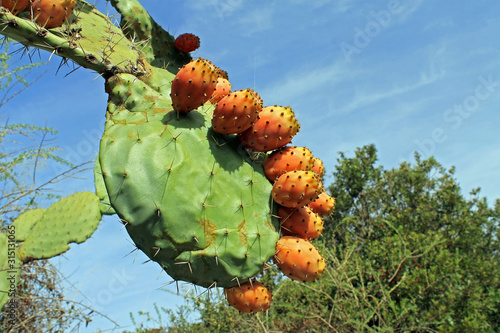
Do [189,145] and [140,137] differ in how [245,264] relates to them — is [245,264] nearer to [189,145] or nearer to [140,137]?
[189,145]

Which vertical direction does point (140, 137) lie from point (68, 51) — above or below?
below

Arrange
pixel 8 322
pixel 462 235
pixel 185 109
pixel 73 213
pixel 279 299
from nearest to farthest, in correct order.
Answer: pixel 185 109 < pixel 73 213 < pixel 8 322 < pixel 279 299 < pixel 462 235

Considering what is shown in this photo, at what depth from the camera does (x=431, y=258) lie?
231 inches

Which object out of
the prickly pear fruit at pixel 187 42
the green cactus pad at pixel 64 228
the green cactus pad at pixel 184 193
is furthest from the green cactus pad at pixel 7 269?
the prickly pear fruit at pixel 187 42

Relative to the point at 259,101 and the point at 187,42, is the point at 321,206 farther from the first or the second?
the point at 187,42

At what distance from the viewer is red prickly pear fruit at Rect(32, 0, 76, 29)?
146 centimetres

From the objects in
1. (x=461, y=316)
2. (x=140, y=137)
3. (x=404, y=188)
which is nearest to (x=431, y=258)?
(x=461, y=316)

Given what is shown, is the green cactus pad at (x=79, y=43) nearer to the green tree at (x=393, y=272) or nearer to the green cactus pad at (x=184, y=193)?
the green cactus pad at (x=184, y=193)

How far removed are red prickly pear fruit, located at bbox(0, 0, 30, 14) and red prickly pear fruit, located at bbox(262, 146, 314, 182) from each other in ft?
3.47

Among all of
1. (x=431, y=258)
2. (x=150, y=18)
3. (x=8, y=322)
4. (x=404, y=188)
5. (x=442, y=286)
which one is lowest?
(x=442, y=286)

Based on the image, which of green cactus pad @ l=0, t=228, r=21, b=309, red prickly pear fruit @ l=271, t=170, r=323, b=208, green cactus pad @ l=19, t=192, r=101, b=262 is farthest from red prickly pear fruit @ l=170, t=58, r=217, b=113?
green cactus pad @ l=0, t=228, r=21, b=309

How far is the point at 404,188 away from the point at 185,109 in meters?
9.71

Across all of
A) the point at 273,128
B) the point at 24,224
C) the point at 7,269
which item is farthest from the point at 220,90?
the point at 24,224

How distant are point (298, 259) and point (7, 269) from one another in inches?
78.6
